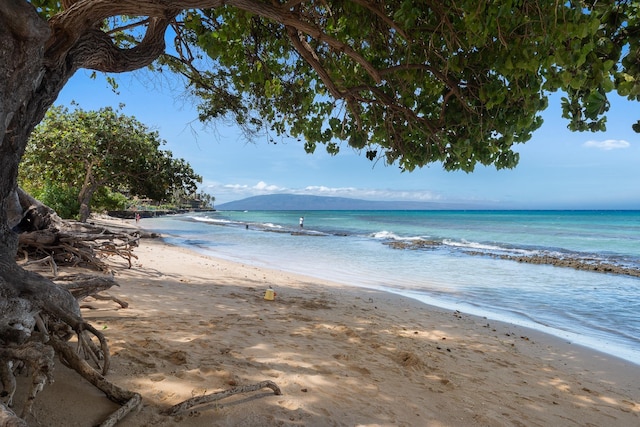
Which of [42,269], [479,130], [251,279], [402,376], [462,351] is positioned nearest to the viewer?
[402,376]

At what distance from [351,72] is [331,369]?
15.1 ft

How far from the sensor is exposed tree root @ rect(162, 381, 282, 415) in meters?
2.30

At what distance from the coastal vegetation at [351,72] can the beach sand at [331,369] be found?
0.32 metres

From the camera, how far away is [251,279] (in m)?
9.79

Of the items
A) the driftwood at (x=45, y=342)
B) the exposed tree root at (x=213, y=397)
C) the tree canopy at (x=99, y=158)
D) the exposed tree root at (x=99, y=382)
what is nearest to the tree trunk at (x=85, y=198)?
the tree canopy at (x=99, y=158)

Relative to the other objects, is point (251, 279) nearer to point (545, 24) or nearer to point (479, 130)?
point (479, 130)

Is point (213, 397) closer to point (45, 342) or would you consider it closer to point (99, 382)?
point (99, 382)

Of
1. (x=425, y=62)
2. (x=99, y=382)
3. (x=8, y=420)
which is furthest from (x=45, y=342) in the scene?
(x=425, y=62)

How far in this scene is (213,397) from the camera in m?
2.45

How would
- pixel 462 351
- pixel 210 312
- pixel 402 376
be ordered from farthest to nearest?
pixel 210 312 < pixel 462 351 < pixel 402 376

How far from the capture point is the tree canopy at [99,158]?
1691cm

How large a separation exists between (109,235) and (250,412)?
289 inches

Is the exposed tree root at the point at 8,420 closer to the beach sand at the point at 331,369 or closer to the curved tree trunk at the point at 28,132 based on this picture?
the curved tree trunk at the point at 28,132

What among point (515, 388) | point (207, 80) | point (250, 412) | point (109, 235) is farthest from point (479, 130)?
point (109, 235)
